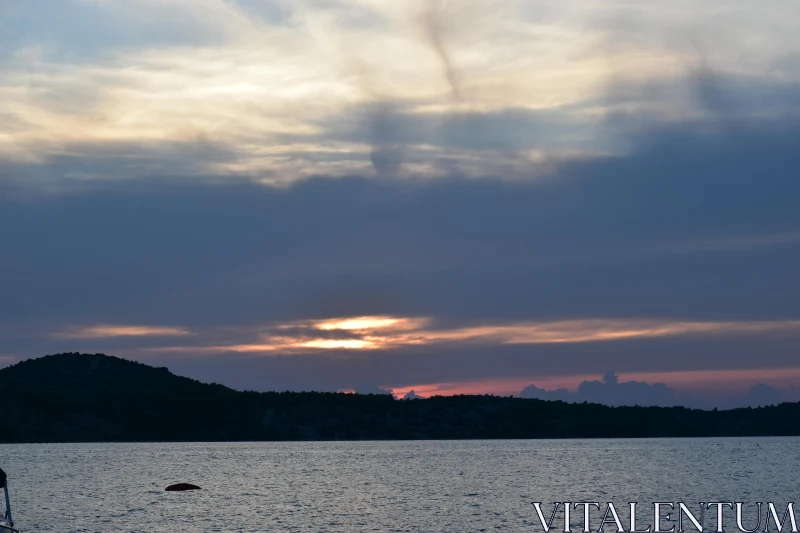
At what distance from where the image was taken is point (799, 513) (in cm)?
14750

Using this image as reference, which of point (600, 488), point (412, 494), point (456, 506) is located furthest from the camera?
point (600, 488)

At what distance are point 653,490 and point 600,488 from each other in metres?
11.3

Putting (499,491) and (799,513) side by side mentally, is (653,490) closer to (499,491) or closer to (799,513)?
(499,491)

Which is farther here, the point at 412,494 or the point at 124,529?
the point at 412,494

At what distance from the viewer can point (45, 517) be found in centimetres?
14162

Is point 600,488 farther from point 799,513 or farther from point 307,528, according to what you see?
point 307,528

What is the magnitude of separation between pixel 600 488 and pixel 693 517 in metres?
61.6

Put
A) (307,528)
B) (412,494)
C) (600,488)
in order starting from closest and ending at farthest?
(307,528), (412,494), (600,488)

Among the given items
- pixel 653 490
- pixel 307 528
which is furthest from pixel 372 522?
pixel 653 490

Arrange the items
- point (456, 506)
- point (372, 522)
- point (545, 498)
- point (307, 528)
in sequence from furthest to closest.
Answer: point (545, 498) < point (456, 506) < point (372, 522) < point (307, 528)

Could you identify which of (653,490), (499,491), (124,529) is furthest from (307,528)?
(653,490)

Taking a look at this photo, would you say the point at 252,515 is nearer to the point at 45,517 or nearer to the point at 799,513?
the point at 45,517

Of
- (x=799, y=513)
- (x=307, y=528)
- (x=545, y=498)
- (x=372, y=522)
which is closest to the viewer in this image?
Result: (x=307, y=528)

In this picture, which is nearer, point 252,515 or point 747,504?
point 252,515
